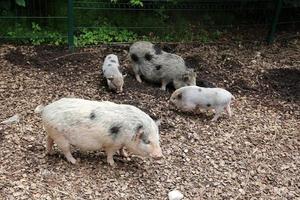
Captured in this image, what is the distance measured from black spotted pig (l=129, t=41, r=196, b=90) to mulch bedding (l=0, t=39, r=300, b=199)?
20 centimetres

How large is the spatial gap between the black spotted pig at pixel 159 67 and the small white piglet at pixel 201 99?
25.2 inches

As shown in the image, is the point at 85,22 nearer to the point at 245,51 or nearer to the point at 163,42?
the point at 163,42

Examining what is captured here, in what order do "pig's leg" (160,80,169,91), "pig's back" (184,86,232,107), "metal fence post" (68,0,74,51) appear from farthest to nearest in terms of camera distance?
"metal fence post" (68,0,74,51) < "pig's leg" (160,80,169,91) < "pig's back" (184,86,232,107)

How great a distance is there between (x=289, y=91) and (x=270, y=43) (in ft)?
6.93

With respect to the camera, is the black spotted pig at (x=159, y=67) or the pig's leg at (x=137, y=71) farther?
the pig's leg at (x=137, y=71)

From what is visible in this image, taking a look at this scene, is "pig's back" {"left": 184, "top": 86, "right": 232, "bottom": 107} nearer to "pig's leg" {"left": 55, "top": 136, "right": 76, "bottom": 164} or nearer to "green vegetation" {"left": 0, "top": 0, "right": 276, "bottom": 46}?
"pig's leg" {"left": 55, "top": 136, "right": 76, "bottom": 164}

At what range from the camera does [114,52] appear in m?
8.73

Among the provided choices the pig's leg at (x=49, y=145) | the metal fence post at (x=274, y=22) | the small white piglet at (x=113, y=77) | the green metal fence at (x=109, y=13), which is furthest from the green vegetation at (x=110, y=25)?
the pig's leg at (x=49, y=145)

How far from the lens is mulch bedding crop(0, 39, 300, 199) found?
5496mm

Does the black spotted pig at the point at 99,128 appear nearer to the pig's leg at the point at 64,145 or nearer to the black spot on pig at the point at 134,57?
the pig's leg at the point at 64,145

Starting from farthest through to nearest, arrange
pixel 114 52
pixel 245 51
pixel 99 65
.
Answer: pixel 245 51, pixel 114 52, pixel 99 65

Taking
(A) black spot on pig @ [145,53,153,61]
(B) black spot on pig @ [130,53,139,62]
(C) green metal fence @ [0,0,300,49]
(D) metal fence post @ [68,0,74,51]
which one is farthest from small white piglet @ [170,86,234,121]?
(C) green metal fence @ [0,0,300,49]

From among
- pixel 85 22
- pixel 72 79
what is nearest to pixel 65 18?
pixel 85 22

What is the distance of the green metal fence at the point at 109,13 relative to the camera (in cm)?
870
